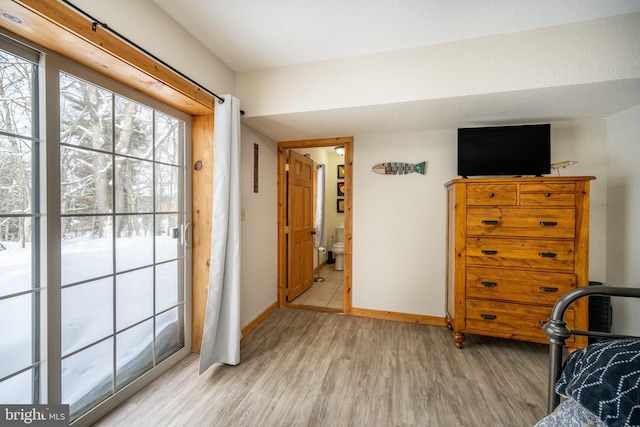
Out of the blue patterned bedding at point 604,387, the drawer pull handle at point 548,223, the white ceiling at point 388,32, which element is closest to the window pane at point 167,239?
the white ceiling at point 388,32

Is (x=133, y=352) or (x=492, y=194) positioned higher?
(x=492, y=194)

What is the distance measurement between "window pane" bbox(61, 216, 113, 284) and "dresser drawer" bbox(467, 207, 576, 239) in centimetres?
270

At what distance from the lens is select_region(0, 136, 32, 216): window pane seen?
113cm

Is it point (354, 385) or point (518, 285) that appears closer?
point (354, 385)

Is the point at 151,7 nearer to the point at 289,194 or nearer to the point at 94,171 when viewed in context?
the point at 94,171

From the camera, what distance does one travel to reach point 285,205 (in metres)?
3.35

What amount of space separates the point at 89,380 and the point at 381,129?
3.06m

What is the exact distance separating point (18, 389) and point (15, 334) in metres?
0.28

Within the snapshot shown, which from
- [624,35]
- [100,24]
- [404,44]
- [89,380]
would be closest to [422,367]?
[89,380]

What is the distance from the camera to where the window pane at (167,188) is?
6.20 feet

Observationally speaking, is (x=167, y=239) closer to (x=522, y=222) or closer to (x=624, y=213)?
(x=522, y=222)

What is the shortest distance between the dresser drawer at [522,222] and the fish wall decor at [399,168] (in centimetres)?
78

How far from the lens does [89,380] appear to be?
149cm

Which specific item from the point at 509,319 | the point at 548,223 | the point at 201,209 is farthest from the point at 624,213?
the point at 201,209
